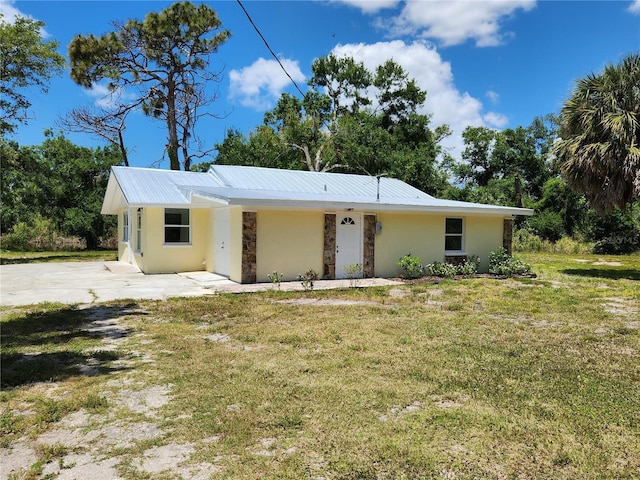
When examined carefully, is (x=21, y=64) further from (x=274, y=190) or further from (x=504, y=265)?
(x=504, y=265)

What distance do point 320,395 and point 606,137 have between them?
1483 cm

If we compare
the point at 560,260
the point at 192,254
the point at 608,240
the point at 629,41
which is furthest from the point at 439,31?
the point at 608,240

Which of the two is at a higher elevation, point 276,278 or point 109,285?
point 276,278

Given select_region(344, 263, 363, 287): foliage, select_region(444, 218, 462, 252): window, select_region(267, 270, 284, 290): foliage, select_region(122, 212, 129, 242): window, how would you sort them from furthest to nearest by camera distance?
select_region(122, 212, 129, 242): window < select_region(444, 218, 462, 252): window < select_region(344, 263, 363, 287): foliage < select_region(267, 270, 284, 290): foliage

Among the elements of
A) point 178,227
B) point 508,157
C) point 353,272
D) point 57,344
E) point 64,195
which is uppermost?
point 508,157

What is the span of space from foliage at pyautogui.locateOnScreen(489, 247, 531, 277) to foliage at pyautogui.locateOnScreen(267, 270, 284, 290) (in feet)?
24.2

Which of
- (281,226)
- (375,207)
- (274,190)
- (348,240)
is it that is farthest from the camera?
(274,190)

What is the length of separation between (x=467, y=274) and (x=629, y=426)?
11.0 metres

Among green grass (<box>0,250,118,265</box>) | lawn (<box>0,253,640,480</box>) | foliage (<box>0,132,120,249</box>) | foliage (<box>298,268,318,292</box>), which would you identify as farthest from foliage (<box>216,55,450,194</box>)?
lawn (<box>0,253,640,480</box>)

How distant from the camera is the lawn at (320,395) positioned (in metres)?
2.94

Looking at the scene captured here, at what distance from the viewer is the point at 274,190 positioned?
15586 mm

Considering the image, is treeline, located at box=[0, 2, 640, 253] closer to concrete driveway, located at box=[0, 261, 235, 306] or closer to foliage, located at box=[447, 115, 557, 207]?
foliage, located at box=[447, 115, 557, 207]

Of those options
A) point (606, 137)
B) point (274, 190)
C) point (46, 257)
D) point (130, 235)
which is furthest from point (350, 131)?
point (46, 257)

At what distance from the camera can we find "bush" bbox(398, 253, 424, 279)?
13.4 meters
